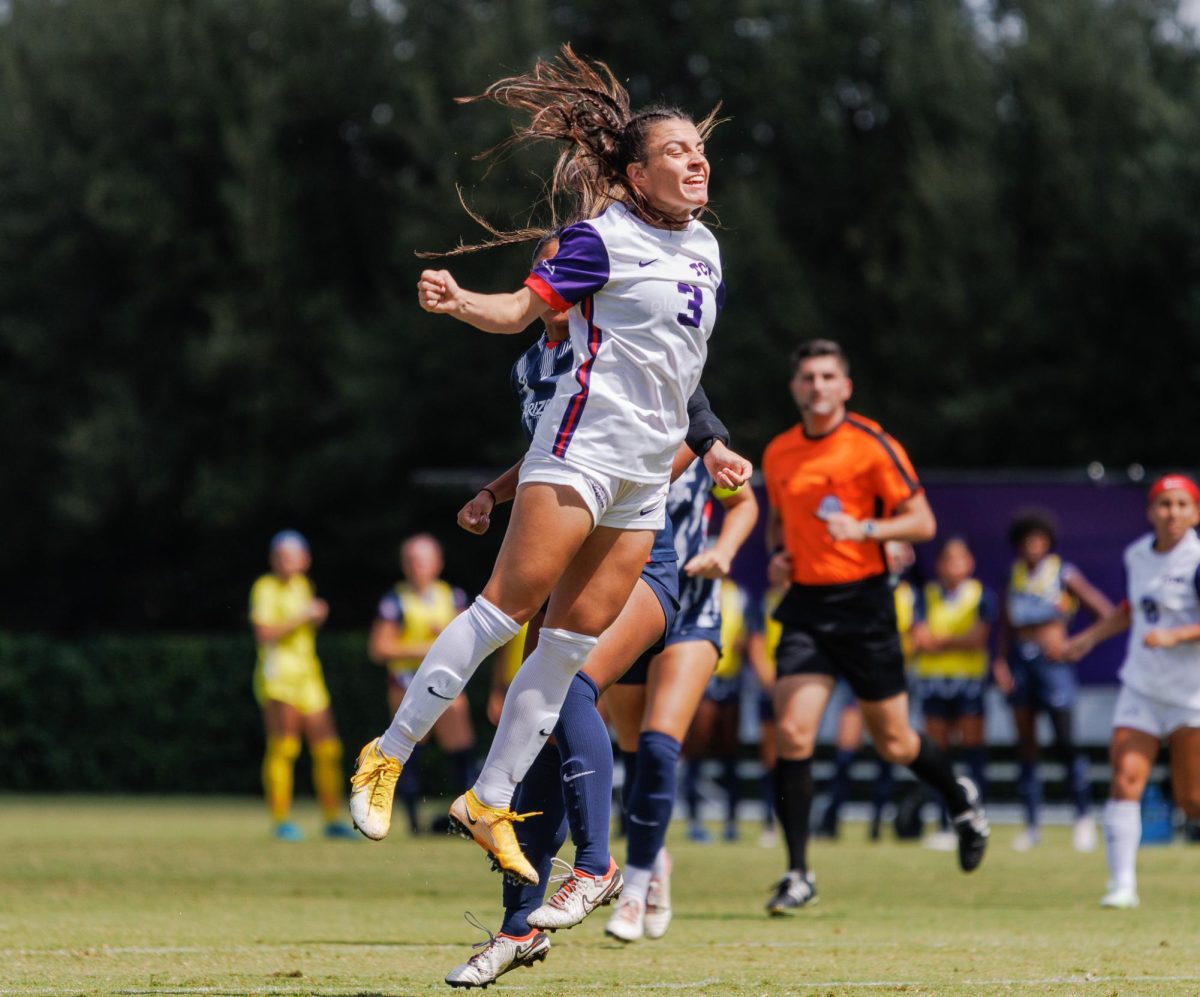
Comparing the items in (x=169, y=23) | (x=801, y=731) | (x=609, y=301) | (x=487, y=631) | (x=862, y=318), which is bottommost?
(x=801, y=731)

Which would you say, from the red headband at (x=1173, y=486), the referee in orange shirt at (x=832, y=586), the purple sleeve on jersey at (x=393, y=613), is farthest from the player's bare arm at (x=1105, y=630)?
the purple sleeve on jersey at (x=393, y=613)

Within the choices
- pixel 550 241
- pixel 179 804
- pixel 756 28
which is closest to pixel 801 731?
pixel 550 241

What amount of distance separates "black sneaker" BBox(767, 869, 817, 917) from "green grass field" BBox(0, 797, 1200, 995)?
0.08 metres

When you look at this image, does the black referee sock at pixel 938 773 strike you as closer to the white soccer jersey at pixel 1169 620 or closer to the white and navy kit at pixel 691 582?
the white soccer jersey at pixel 1169 620

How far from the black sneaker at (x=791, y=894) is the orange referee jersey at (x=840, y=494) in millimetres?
1336

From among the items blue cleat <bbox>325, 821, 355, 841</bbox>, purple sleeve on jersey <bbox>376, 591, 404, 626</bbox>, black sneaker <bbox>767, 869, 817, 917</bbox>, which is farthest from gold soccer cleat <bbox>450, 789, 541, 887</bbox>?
blue cleat <bbox>325, 821, 355, 841</bbox>

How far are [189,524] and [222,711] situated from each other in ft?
21.9

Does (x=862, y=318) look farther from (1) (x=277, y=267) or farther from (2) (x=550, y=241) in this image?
(2) (x=550, y=241)

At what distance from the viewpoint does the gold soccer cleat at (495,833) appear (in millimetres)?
5234

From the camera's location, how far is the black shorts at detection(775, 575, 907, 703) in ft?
28.6

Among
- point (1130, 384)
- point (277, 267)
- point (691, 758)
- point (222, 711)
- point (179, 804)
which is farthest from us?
point (277, 267)

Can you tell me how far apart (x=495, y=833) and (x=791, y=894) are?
3549 mm

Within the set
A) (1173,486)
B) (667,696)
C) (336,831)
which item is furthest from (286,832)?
(1173,486)

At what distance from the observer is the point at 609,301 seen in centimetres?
517
